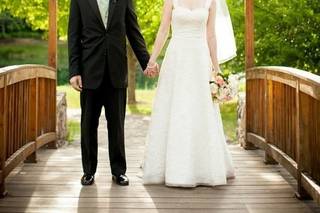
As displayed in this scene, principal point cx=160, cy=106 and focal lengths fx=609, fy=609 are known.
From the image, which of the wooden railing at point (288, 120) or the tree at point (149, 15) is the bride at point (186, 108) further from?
the tree at point (149, 15)

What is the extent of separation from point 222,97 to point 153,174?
82 cm

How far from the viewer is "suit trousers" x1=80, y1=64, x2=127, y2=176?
15.2 feet

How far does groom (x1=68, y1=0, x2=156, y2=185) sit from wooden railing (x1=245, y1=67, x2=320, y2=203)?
1332mm

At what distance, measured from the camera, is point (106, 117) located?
4.69 m

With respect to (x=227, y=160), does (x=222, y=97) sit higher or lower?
higher

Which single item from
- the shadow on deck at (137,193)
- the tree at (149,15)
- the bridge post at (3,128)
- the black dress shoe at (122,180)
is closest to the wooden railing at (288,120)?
the shadow on deck at (137,193)

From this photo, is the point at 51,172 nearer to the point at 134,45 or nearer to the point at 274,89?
the point at 134,45

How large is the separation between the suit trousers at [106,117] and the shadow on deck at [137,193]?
21cm

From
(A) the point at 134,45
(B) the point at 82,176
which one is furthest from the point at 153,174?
(A) the point at 134,45

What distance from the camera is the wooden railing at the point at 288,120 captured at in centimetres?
409

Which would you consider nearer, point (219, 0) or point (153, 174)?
point (153, 174)

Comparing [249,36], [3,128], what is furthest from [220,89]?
[249,36]

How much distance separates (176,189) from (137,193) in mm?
312

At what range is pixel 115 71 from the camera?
458 cm
